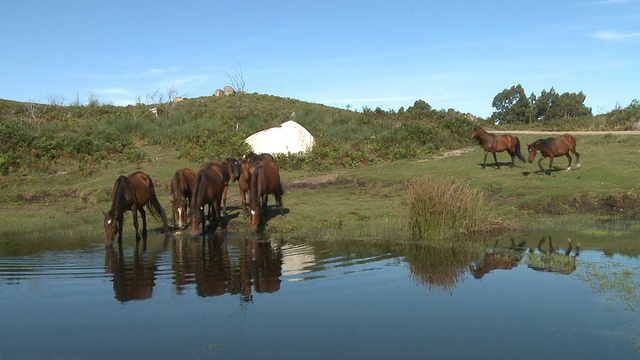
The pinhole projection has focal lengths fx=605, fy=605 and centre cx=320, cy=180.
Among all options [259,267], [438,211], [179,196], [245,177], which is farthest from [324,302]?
[245,177]

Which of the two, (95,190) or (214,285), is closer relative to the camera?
(214,285)

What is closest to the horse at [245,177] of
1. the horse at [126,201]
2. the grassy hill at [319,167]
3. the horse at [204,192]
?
the grassy hill at [319,167]

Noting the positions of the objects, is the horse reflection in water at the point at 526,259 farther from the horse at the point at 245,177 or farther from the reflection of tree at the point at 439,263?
the horse at the point at 245,177

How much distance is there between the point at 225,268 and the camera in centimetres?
1180

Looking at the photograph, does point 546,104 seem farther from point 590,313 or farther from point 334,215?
point 590,313

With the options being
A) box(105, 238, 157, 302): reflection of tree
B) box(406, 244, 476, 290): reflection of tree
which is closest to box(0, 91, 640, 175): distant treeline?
box(406, 244, 476, 290): reflection of tree

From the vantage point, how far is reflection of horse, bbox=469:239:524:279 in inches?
450

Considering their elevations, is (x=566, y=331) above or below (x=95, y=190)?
below

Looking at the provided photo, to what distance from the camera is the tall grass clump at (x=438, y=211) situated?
1429cm

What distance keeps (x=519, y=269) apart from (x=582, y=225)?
20.7 feet

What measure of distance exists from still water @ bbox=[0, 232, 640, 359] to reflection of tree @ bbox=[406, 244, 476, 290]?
4 centimetres

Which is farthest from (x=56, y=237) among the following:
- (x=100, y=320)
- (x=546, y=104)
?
(x=546, y=104)

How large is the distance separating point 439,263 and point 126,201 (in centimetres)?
792

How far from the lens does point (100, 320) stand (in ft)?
27.8
